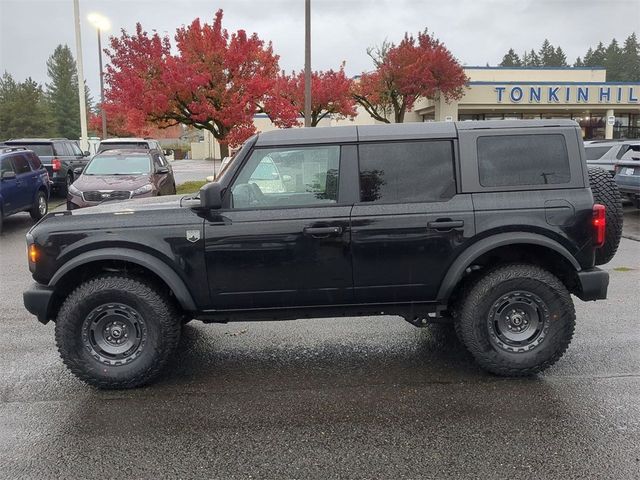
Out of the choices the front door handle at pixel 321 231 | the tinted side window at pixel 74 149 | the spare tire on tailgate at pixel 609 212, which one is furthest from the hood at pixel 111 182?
the spare tire on tailgate at pixel 609 212

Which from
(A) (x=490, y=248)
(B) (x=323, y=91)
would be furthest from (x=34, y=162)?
(B) (x=323, y=91)

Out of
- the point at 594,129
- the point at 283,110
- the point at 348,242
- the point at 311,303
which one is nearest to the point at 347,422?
the point at 311,303

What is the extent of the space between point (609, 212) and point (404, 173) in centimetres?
184

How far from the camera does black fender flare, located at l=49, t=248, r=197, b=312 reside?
13.8 feet

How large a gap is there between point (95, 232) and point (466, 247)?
2799 mm

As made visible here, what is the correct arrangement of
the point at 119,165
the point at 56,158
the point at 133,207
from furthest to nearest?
1. the point at 56,158
2. the point at 119,165
3. the point at 133,207

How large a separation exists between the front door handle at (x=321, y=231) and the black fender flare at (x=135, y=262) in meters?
1.03

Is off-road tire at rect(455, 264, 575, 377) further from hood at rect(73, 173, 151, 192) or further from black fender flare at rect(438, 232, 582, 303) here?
hood at rect(73, 173, 151, 192)

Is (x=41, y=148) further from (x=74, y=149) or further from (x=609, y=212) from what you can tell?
(x=609, y=212)

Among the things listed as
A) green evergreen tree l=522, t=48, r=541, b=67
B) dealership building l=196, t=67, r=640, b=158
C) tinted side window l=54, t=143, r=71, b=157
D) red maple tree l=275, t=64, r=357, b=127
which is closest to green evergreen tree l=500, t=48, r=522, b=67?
green evergreen tree l=522, t=48, r=541, b=67

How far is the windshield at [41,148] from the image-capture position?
59.2 ft

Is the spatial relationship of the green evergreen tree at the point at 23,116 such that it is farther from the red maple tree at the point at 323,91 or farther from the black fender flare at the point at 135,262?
the black fender flare at the point at 135,262

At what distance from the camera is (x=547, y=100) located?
115 feet

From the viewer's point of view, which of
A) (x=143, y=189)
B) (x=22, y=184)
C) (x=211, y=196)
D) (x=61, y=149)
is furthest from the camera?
(x=61, y=149)
